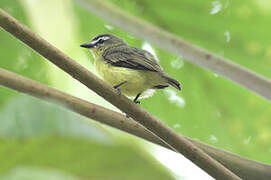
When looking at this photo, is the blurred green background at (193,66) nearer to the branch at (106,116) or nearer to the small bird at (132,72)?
the small bird at (132,72)

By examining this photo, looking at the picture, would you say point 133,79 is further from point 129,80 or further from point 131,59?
point 131,59

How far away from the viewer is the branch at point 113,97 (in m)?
1.09

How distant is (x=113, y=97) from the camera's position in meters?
1.28

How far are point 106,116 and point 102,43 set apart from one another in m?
1.48

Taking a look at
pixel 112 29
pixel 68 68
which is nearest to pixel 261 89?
pixel 68 68

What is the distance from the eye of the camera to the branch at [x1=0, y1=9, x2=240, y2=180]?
1089 millimetres

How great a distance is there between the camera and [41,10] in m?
2.28

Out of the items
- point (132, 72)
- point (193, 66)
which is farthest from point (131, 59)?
point (193, 66)

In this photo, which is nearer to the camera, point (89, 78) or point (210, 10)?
point (89, 78)

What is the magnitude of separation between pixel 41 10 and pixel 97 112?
1141mm

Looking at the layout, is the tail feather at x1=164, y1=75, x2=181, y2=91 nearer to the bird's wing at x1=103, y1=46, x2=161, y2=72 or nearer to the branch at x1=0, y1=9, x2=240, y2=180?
the bird's wing at x1=103, y1=46, x2=161, y2=72

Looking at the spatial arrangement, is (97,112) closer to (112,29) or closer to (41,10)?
(41,10)

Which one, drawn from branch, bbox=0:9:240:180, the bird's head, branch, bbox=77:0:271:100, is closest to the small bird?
branch, bbox=77:0:271:100

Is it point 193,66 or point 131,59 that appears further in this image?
point 193,66
